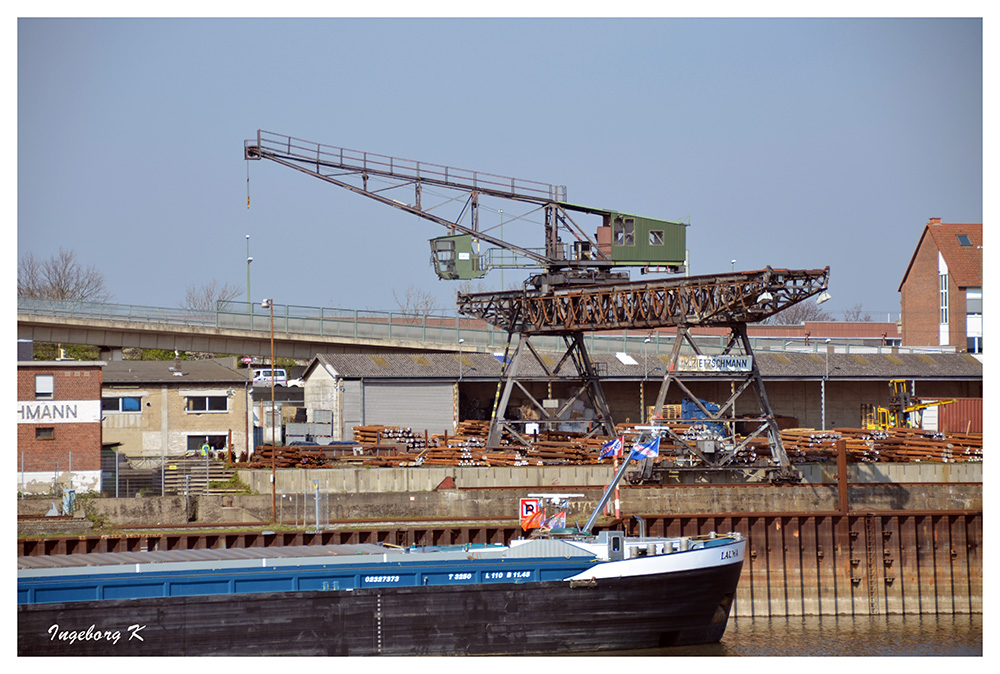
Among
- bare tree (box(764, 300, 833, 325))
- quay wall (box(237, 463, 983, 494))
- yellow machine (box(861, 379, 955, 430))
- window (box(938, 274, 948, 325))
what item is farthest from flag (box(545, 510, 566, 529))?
bare tree (box(764, 300, 833, 325))

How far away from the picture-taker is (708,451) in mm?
47062

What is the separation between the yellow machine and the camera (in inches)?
2544

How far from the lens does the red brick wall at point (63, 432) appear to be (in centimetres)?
4344

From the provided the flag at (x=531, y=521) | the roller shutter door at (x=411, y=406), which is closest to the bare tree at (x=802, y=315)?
the roller shutter door at (x=411, y=406)

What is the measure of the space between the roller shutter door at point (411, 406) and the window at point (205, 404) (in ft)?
27.0

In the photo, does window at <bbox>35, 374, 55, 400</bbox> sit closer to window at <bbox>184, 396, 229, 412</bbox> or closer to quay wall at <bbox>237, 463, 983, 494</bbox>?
quay wall at <bbox>237, 463, 983, 494</bbox>

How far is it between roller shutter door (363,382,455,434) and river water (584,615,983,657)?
2920 centimetres

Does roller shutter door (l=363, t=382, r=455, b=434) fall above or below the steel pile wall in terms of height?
above

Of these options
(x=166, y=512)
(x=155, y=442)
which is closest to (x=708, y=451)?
(x=166, y=512)

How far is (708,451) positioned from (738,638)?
12.5 m

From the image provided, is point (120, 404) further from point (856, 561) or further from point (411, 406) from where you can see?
point (856, 561)

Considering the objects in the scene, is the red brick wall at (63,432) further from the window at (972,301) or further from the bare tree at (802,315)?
the bare tree at (802,315)

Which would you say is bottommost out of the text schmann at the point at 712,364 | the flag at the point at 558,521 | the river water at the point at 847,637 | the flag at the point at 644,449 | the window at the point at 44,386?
the river water at the point at 847,637

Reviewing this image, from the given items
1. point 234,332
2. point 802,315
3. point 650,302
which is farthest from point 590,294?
point 802,315
